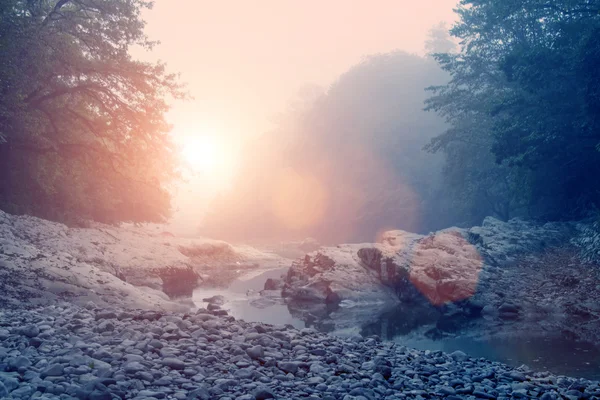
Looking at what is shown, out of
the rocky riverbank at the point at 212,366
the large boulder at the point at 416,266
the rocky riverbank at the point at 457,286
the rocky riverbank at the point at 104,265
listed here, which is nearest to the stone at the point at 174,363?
the rocky riverbank at the point at 212,366

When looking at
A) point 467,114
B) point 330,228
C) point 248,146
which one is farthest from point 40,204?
point 248,146

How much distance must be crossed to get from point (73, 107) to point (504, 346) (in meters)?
19.9

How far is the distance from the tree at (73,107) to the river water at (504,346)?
877 centimetres

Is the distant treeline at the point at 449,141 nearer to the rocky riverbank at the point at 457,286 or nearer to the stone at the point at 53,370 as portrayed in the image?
the rocky riverbank at the point at 457,286

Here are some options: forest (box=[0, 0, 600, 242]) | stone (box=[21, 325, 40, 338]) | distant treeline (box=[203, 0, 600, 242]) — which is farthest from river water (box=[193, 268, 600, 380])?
distant treeline (box=[203, 0, 600, 242])

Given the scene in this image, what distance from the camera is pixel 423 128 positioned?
61125mm

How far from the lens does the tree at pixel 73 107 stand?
1705 cm

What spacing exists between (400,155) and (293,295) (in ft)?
142

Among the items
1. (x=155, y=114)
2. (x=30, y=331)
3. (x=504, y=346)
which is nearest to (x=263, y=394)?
(x=30, y=331)

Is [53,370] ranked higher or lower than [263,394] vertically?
higher

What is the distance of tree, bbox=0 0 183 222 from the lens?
1705cm

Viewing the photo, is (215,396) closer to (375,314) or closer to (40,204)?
(375,314)

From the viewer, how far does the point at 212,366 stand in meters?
6.21

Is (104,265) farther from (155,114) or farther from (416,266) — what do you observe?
(416,266)
